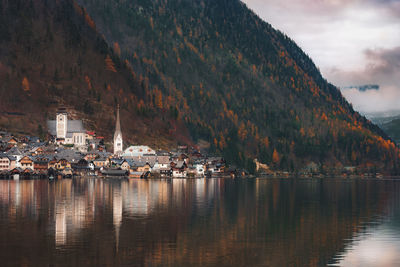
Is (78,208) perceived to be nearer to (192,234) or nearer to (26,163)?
(192,234)

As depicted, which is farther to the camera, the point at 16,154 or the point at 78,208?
the point at 16,154

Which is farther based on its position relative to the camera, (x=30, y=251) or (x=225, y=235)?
(x=225, y=235)

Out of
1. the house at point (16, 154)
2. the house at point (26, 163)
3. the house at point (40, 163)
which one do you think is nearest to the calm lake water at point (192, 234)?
the house at point (26, 163)

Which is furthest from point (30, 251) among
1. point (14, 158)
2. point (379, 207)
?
point (14, 158)

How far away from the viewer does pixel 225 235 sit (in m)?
57.6

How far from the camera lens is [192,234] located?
189 ft

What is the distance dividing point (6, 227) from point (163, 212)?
75.6 ft

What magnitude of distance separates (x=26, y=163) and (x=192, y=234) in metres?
150

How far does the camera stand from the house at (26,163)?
7617 inches

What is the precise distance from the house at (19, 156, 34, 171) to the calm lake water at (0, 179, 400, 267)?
105607 millimetres

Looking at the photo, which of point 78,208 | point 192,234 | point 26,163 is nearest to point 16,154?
point 26,163

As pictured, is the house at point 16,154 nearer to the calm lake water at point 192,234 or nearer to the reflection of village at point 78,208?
the reflection of village at point 78,208

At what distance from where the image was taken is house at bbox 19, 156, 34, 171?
19348 cm

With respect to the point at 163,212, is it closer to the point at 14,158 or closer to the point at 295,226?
the point at 295,226
